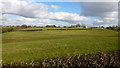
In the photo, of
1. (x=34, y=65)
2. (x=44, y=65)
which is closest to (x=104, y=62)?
(x=44, y=65)

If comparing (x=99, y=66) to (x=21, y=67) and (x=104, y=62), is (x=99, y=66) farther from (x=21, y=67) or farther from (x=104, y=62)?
(x=21, y=67)

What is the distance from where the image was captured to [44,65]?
6.86 m

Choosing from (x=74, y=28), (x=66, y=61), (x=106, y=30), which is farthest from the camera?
(x=74, y=28)

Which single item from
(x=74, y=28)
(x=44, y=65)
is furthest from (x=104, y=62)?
(x=74, y=28)

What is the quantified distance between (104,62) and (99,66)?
1.47 feet

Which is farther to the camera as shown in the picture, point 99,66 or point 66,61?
point 66,61

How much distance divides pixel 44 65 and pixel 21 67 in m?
1.02

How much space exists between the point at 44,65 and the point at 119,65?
312cm

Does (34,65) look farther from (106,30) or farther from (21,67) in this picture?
(106,30)

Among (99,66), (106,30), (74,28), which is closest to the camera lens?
Result: (99,66)

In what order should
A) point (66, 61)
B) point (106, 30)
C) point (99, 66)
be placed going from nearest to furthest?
point (99, 66) → point (66, 61) → point (106, 30)

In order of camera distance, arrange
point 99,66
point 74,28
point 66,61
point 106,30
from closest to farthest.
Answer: point 99,66 < point 66,61 < point 106,30 < point 74,28

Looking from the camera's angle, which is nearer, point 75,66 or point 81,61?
point 75,66

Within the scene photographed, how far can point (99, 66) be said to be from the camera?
6.73m
